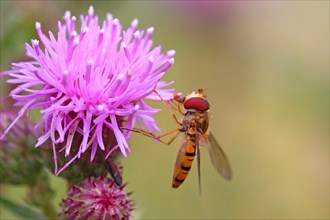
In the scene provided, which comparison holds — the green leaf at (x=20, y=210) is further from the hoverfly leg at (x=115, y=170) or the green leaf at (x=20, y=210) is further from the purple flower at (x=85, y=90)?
the hoverfly leg at (x=115, y=170)

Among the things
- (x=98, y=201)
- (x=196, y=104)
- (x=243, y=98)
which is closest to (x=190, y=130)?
(x=196, y=104)

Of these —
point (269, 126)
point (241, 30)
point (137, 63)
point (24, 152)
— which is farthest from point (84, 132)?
point (241, 30)

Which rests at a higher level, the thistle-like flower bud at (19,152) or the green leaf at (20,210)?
the thistle-like flower bud at (19,152)

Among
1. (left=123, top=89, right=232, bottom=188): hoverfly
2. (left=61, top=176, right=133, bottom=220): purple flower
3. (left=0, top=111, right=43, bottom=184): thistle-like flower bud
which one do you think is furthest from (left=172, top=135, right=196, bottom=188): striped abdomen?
(left=0, top=111, right=43, bottom=184): thistle-like flower bud

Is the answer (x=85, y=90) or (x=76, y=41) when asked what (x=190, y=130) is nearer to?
(x=85, y=90)

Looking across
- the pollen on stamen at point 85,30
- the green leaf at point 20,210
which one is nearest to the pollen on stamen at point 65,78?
the pollen on stamen at point 85,30

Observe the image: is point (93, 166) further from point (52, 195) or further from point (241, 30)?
point (241, 30)

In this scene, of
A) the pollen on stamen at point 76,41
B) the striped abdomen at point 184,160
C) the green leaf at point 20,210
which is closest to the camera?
the pollen on stamen at point 76,41
